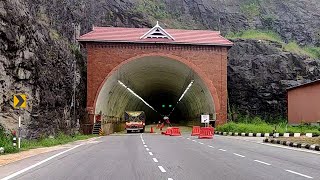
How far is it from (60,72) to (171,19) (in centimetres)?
2931

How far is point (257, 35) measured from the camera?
57.9 metres

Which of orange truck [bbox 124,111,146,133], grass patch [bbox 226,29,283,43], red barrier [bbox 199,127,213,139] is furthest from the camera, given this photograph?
grass patch [bbox 226,29,283,43]

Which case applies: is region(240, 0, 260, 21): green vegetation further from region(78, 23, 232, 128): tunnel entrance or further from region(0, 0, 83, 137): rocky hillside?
region(0, 0, 83, 137): rocky hillside

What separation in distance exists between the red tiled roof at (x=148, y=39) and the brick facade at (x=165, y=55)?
532mm

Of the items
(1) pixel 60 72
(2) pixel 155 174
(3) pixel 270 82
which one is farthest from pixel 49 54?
(3) pixel 270 82

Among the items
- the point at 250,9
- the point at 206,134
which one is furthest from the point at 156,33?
the point at 250,9

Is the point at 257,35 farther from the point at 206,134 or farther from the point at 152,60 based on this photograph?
the point at 206,134

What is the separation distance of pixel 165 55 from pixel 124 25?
562 inches

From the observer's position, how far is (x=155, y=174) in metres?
10.7

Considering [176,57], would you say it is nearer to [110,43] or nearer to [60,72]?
[110,43]

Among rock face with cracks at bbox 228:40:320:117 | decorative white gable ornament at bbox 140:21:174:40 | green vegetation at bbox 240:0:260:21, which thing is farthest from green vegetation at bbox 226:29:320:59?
decorative white gable ornament at bbox 140:21:174:40

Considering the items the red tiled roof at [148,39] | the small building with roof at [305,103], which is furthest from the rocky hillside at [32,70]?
the small building with roof at [305,103]

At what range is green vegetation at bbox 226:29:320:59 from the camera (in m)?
55.7

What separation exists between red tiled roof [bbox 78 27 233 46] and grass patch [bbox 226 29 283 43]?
39.3 feet
